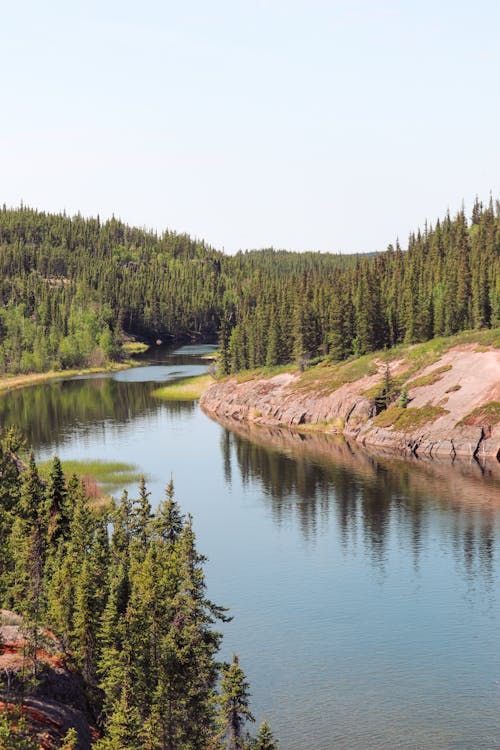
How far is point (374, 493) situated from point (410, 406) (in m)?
39.8

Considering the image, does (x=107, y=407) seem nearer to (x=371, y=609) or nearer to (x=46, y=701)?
(x=371, y=609)

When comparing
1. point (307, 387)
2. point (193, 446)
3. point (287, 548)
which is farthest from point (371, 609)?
point (307, 387)

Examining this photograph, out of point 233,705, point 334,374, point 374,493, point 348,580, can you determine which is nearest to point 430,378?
point 334,374

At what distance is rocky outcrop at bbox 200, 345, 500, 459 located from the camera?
128m

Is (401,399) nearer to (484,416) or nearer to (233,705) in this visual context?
(484,416)

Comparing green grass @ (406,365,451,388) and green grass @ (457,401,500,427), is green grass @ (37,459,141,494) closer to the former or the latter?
green grass @ (457,401,500,427)

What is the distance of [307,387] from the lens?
6491 inches

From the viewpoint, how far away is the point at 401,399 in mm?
141500

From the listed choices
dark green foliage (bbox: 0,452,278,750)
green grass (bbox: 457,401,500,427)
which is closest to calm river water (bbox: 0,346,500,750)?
dark green foliage (bbox: 0,452,278,750)

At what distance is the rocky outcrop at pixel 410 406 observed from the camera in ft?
419

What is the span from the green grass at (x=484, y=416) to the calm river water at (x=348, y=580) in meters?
9.93

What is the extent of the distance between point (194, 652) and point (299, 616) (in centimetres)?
2258

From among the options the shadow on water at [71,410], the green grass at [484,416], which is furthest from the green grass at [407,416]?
→ the shadow on water at [71,410]

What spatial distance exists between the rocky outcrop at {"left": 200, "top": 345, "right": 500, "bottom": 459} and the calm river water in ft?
25.4
